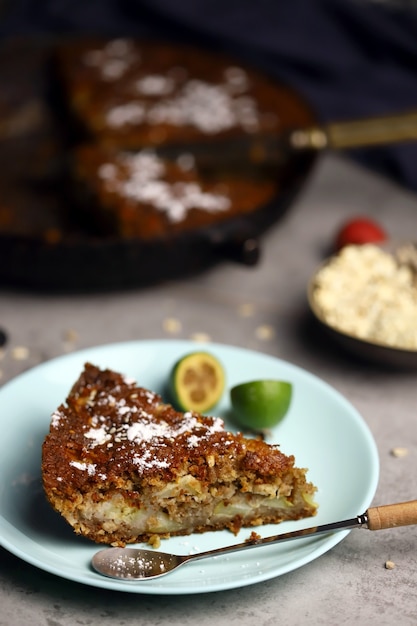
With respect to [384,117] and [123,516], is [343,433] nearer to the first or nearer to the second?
[123,516]

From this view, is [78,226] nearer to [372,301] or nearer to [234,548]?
[372,301]

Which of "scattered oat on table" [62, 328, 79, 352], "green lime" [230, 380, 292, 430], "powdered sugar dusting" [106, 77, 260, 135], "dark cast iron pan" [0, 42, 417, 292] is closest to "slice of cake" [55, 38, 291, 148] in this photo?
"powdered sugar dusting" [106, 77, 260, 135]

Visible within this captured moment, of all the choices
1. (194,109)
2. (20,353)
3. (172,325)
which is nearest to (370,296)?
(172,325)

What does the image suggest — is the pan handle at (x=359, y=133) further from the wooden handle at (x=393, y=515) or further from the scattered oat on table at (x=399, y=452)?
the wooden handle at (x=393, y=515)

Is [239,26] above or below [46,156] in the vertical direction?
above

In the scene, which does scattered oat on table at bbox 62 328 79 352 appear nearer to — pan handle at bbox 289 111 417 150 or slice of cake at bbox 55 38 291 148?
slice of cake at bbox 55 38 291 148

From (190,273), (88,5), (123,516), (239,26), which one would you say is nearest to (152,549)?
(123,516)

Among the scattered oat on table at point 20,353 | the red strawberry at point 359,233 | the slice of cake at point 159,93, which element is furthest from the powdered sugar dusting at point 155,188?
the scattered oat on table at point 20,353
